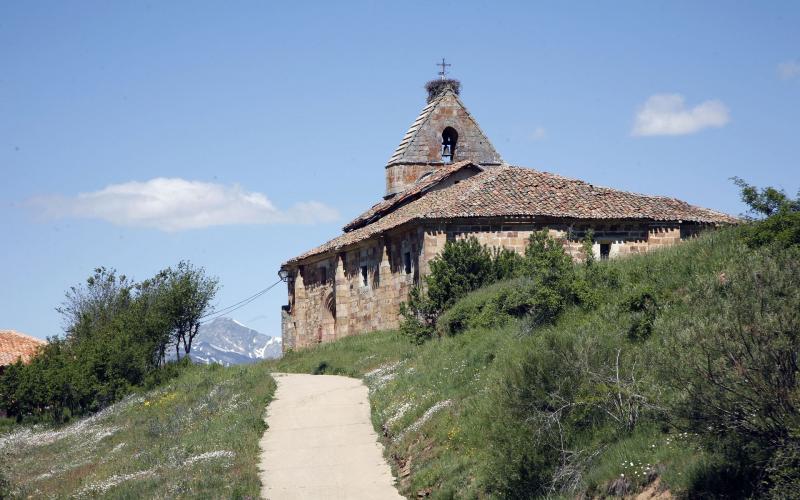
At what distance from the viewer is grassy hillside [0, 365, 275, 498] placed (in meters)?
18.9

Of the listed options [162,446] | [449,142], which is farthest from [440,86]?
[162,446]

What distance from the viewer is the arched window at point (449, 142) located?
4875 centimetres

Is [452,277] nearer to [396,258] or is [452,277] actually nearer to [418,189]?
[396,258]

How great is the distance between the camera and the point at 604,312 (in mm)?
19781

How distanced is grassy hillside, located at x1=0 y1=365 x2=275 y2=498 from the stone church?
7.37m

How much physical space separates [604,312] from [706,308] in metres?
7.26

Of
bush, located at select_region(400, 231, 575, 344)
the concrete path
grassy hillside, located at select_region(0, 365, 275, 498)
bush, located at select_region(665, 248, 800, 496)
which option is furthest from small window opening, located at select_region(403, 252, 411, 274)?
bush, located at select_region(665, 248, 800, 496)

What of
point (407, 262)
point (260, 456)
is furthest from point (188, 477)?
point (407, 262)

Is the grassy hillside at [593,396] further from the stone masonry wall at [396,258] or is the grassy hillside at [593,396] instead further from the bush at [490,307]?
the stone masonry wall at [396,258]

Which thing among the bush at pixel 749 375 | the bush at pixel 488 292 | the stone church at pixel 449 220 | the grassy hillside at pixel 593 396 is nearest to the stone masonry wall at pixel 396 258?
the stone church at pixel 449 220

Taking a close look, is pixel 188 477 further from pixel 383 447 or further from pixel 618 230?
pixel 618 230

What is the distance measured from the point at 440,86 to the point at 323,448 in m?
31.2

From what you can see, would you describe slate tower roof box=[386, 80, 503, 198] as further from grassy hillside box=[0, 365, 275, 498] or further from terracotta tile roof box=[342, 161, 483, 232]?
grassy hillside box=[0, 365, 275, 498]

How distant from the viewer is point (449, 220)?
35.1m
